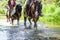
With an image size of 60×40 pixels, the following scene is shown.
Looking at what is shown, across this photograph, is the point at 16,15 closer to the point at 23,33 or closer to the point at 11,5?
the point at 11,5

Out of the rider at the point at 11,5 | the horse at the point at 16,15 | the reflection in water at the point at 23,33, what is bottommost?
the reflection in water at the point at 23,33

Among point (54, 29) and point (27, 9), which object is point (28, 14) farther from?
point (54, 29)

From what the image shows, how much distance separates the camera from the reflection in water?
116 inches

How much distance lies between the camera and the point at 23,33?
3.01 m

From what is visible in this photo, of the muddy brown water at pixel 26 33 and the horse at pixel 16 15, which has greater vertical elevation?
the horse at pixel 16 15

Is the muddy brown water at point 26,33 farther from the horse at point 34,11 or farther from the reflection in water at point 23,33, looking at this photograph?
the horse at point 34,11

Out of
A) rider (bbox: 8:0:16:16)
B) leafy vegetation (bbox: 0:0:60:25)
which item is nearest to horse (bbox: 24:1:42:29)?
leafy vegetation (bbox: 0:0:60:25)

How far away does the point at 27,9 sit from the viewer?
3045mm

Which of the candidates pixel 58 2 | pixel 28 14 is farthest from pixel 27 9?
pixel 58 2

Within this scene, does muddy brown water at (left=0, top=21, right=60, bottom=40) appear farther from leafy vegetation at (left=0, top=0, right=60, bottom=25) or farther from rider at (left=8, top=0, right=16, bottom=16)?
rider at (left=8, top=0, right=16, bottom=16)

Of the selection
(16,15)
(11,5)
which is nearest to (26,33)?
(16,15)

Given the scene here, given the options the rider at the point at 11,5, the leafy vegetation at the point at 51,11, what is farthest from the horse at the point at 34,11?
the rider at the point at 11,5

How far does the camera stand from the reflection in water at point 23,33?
2951 millimetres

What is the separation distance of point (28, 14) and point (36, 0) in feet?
0.76
